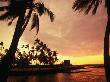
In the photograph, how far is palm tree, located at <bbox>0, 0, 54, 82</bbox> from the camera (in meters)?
19.8

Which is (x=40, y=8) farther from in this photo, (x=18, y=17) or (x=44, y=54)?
(x=44, y=54)

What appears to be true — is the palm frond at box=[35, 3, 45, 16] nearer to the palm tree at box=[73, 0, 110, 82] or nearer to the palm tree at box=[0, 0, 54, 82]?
the palm tree at box=[0, 0, 54, 82]

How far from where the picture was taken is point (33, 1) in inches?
928

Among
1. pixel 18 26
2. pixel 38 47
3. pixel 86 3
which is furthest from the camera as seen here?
pixel 38 47

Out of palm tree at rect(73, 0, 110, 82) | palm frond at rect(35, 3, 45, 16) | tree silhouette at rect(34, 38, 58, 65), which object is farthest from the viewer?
tree silhouette at rect(34, 38, 58, 65)

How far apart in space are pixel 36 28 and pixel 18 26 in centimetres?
429

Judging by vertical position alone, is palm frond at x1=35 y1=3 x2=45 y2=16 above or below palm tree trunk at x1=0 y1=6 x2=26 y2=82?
above

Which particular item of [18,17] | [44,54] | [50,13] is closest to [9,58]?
[18,17]

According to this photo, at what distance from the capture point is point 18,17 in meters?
22.5

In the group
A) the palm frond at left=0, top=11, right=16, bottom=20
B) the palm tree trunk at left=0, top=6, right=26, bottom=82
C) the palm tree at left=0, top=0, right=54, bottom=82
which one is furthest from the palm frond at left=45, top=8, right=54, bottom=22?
the palm tree trunk at left=0, top=6, right=26, bottom=82

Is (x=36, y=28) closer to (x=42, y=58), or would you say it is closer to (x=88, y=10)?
(x=88, y=10)

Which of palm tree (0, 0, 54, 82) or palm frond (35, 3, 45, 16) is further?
palm frond (35, 3, 45, 16)

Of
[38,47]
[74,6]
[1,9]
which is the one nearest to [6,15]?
[1,9]

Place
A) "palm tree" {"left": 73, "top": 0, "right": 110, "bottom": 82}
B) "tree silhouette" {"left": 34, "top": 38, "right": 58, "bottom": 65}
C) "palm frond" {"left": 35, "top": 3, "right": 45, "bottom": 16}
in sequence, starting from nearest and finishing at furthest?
"palm tree" {"left": 73, "top": 0, "right": 110, "bottom": 82}, "palm frond" {"left": 35, "top": 3, "right": 45, "bottom": 16}, "tree silhouette" {"left": 34, "top": 38, "right": 58, "bottom": 65}
